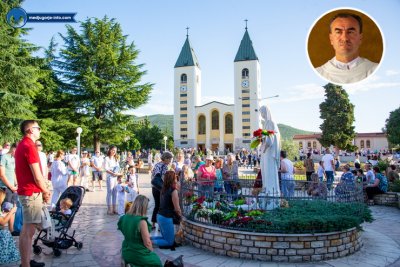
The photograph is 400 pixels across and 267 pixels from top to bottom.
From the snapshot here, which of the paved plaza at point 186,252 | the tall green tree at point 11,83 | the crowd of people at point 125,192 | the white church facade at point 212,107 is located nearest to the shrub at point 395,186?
the crowd of people at point 125,192

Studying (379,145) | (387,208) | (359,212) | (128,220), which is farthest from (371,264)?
(379,145)

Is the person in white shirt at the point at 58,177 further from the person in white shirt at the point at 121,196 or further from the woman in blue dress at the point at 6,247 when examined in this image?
the woman in blue dress at the point at 6,247

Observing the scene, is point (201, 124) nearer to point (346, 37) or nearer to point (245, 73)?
point (245, 73)

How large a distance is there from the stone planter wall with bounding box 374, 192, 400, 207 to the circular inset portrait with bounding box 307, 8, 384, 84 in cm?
592

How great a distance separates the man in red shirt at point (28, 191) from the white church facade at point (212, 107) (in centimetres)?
7139

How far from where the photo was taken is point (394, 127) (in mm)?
50562

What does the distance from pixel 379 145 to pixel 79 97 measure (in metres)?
84.9

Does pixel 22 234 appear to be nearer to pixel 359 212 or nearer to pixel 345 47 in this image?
pixel 359 212

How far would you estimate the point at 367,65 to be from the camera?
8266 millimetres

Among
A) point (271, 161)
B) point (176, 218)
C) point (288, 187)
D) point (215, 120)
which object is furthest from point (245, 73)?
point (176, 218)

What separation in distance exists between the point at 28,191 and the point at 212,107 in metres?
76.3

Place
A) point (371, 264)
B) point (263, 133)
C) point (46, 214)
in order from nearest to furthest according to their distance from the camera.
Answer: point (46, 214) < point (371, 264) < point (263, 133)

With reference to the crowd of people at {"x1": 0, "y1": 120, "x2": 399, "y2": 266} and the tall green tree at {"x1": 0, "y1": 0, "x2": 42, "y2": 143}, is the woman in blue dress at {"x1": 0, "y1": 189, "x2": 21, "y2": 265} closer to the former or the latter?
the crowd of people at {"x1": 0, "y1": 120, "x2": 399, "y2": 266}

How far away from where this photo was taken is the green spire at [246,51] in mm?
77062
